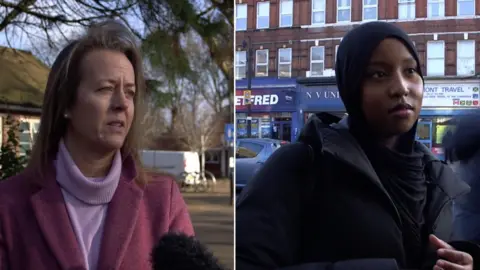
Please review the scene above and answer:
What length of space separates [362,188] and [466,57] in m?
0.47

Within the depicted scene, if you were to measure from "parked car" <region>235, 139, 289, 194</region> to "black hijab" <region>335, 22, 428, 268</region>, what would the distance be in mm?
234

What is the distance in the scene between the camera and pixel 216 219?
145 cm

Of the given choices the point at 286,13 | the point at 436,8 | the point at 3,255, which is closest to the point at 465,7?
the point at 436,8

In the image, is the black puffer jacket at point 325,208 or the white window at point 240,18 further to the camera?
the white window at point 240,18

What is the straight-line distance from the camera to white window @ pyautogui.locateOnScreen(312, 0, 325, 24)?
138 centimetres

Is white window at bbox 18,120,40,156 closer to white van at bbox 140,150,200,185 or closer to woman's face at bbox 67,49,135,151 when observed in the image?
woman's face at bbox 67,49,135,151

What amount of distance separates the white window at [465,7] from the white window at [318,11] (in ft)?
1.23

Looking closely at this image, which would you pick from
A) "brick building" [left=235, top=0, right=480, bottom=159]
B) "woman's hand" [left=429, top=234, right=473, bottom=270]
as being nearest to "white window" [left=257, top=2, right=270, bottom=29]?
"brick building" [left=235, top=0, right=480, bottom=159]

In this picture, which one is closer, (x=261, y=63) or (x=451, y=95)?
(x=451, y=95)

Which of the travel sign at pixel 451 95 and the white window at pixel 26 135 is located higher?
the travel sign at pixel 451 95

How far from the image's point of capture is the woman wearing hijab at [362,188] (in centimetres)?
132

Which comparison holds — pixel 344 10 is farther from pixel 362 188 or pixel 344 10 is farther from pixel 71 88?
pixel 71 88

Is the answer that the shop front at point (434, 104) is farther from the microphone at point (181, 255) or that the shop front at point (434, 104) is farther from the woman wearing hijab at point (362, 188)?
the microphone at point (181, 255)

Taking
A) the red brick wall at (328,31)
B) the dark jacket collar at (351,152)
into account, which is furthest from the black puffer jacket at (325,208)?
the red brick wall at (328,31)
